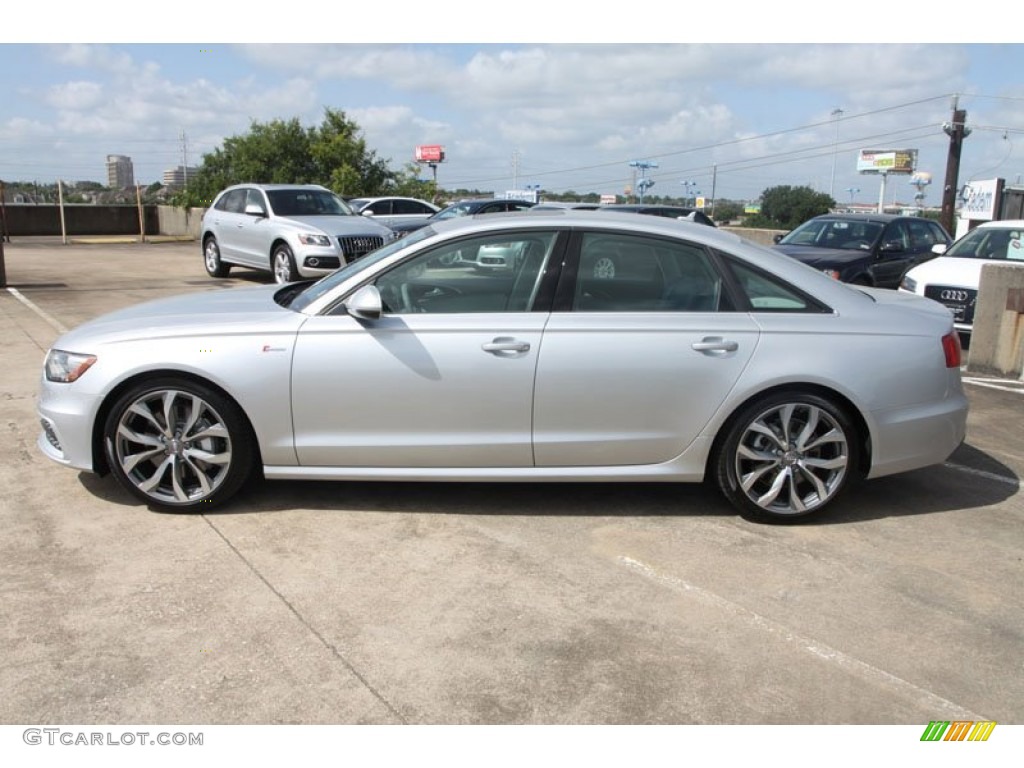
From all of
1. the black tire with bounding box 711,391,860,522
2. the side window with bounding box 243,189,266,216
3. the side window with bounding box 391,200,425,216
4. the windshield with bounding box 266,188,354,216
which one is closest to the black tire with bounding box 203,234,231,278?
the side window with bounding box 243,189,266,216

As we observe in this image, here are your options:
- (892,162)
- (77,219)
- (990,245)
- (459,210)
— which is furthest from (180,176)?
(892,162)

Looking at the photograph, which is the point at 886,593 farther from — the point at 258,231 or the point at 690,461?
the point at 258,231

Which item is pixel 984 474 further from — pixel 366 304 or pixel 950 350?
pixel 366 304

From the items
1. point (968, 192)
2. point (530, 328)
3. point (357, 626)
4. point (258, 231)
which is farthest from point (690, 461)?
point (968, 192)

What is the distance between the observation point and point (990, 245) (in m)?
10.6

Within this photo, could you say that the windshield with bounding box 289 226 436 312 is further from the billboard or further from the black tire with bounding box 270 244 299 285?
the billboard

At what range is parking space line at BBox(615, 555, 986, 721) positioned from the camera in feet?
10.1

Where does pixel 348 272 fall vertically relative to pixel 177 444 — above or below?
above

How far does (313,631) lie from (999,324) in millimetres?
7744

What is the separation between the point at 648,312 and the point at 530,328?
633 millimetres

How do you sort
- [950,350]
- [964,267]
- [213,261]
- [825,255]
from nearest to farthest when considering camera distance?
1. [950,350]
2. [964,267]
3. [825,255]
4. [213,261]

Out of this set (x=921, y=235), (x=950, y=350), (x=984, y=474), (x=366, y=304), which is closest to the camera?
(x=366, y=304)

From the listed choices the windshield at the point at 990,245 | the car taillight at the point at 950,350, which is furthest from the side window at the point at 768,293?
the windshield at the point at 990,245

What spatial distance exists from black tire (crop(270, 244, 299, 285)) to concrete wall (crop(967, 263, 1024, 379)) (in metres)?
9.24
